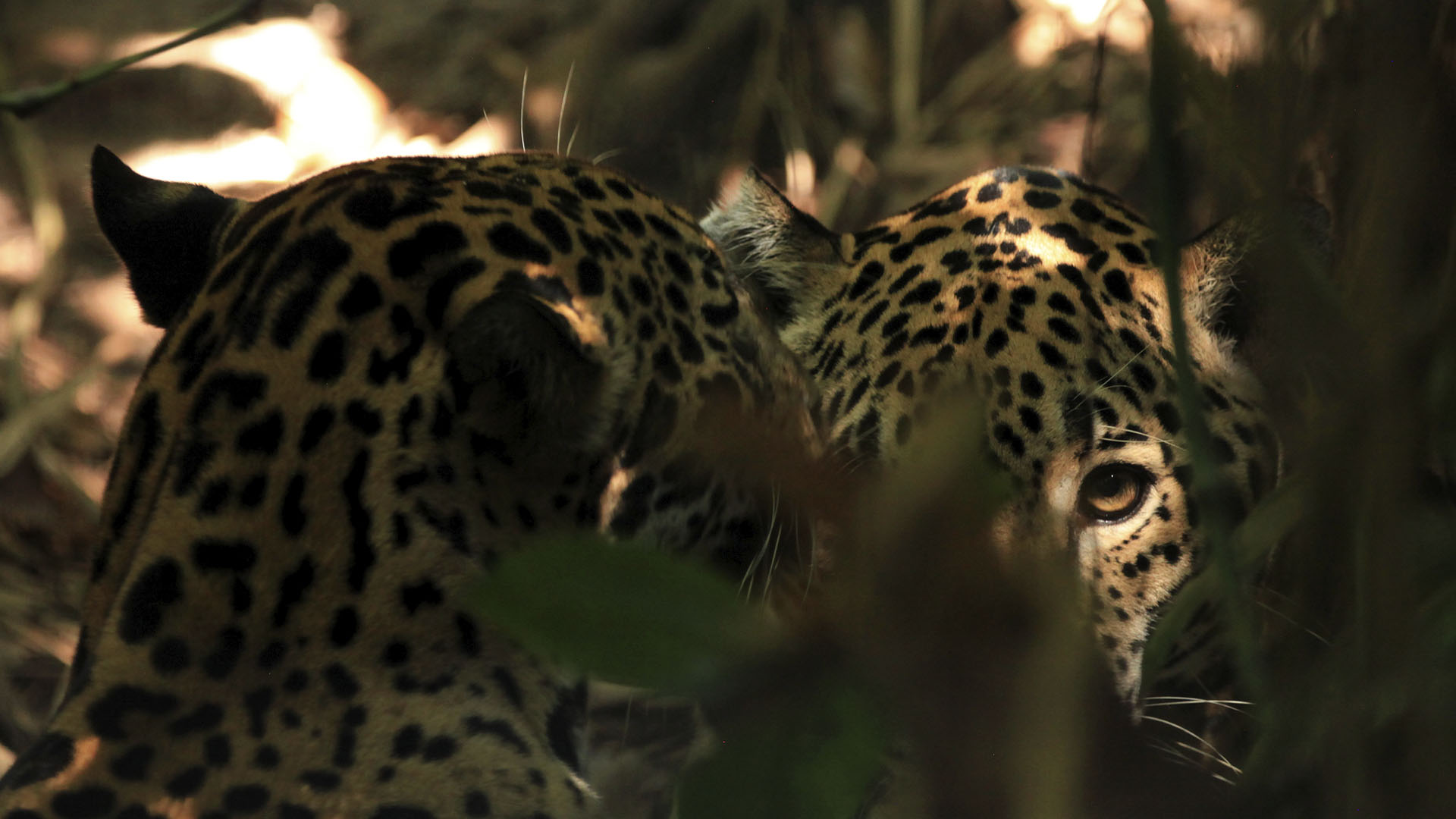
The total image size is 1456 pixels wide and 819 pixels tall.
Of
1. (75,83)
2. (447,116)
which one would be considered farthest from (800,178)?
(75,83)

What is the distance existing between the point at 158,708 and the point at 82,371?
3.66 m

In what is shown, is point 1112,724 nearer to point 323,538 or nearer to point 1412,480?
point 1412,480

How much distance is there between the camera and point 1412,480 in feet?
2.27

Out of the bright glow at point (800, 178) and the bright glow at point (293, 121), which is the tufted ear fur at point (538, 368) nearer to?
the bright glow at point (293, 121)

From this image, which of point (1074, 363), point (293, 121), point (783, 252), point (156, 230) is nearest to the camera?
point (156, 230)

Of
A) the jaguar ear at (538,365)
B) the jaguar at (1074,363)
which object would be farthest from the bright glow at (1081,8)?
the jaguar ear at (538,365)

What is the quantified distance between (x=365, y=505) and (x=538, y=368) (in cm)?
27

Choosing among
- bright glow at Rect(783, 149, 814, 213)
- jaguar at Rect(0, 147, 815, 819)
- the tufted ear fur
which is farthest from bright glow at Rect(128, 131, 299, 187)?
the tufted ear fur

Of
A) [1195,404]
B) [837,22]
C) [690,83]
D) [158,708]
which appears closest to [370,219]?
[158,708]

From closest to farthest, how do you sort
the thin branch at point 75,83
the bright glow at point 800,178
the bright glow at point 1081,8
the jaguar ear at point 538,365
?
the jaguar ear at point 538,365, the thin branch at point 75,83, the bright glow at point 800,178, the bright glow at point 1081,8

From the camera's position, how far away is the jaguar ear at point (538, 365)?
1660mm

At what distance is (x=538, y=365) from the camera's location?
174 cm

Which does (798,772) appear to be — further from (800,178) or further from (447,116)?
(447,116)

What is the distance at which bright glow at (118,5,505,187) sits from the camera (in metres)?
5.39
